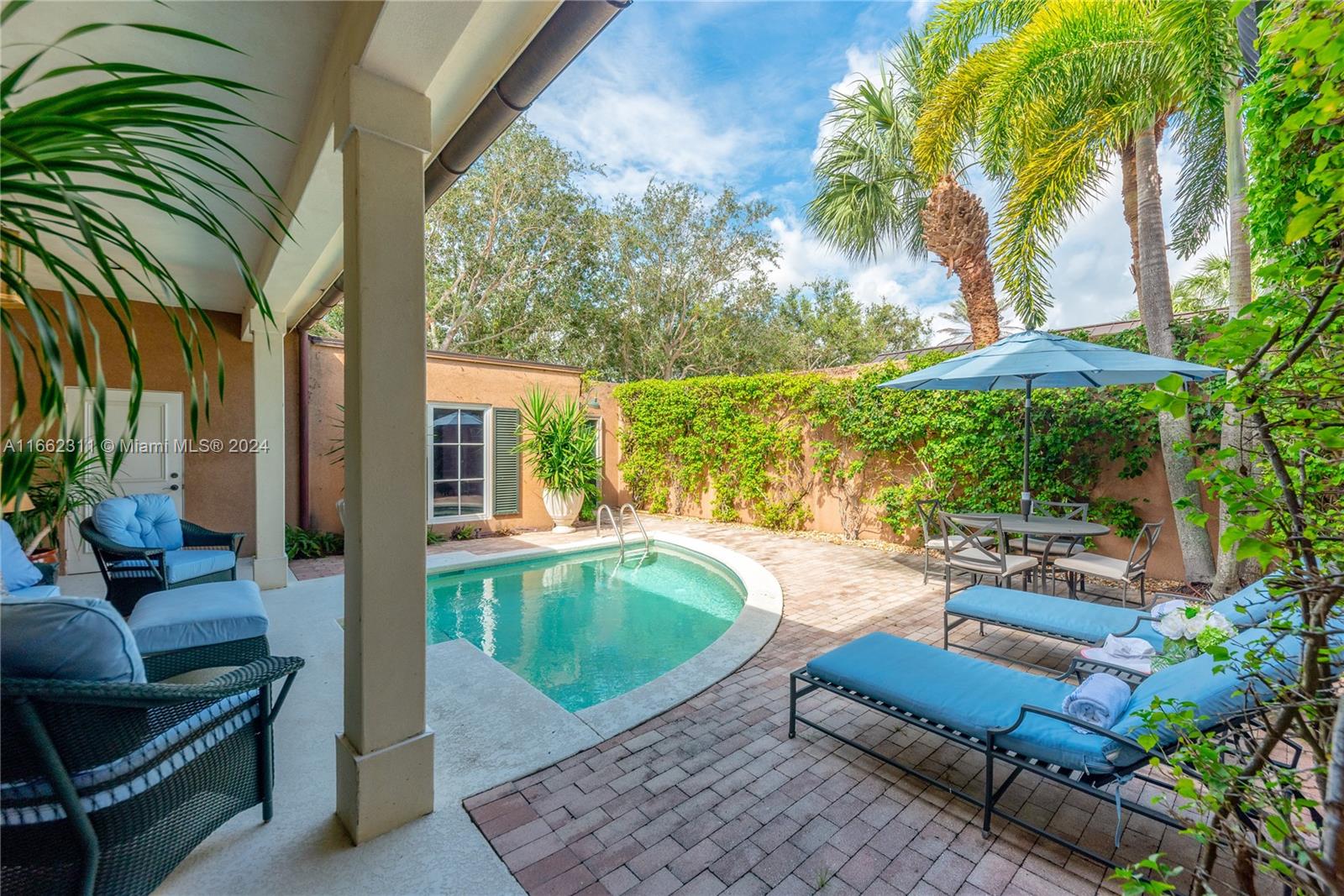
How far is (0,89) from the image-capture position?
116 centimetres

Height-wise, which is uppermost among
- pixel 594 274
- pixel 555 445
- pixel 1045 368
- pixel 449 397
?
pixel 594 274

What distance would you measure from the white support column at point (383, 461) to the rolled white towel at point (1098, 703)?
270 centimetres

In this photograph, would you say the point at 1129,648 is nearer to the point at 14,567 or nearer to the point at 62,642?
the point at 62,642

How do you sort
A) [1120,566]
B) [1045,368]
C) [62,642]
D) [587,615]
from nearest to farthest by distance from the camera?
→ [62,642], [1045,368], [1120,566], [587,615]

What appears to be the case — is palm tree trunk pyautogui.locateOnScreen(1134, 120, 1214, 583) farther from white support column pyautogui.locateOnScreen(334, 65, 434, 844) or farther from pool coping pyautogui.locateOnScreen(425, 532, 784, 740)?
white support column pyautogui.locateOnScreen(334, 65, 434, 844)

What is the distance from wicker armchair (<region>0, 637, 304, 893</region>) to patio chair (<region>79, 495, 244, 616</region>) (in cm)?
297

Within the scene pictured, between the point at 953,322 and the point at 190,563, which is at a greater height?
the point at 953,322

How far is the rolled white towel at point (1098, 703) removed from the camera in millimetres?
2189

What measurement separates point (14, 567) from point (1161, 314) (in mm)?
9558

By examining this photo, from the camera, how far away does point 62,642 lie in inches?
62.6

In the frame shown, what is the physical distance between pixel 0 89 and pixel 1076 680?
4.62m

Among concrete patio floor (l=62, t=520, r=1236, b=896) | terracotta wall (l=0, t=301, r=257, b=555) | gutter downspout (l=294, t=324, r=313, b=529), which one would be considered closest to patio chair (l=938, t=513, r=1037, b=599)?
concrete patio floor (l=62, t=520, r=1236, b=896)

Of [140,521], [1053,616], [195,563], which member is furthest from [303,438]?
[1053,616]

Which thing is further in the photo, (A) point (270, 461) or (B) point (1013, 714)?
(A) point (270, 461)
